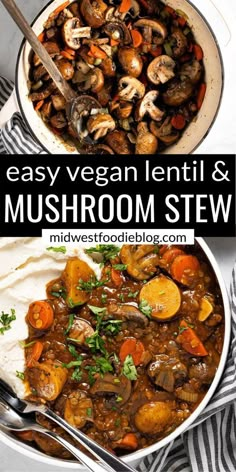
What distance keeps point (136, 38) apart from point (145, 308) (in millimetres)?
669

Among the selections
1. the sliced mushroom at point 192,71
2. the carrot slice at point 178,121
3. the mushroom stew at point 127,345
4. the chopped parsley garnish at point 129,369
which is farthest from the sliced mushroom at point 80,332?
the sliced mushroom at point 192,71

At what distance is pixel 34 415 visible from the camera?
1691 mm

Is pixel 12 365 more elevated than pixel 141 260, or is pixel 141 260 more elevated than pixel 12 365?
pixel 141 260

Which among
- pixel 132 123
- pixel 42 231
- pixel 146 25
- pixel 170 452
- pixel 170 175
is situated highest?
pixel 146 25

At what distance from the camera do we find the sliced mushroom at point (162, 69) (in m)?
1.83

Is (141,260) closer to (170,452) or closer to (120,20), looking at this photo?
(170,452)

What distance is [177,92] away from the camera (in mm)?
1823

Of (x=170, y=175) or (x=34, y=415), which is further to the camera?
(x=170, y=175)

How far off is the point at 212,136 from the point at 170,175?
5.8 inches

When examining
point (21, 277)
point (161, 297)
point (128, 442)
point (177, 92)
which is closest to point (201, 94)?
point (177, 92)

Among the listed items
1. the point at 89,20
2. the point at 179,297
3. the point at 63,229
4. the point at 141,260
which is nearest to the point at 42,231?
the point at 63,229

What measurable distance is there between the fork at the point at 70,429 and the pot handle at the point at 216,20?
3.08 feet

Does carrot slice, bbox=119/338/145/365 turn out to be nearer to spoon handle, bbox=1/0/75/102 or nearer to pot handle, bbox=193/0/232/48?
spoon handle, bbox=1/0/75/102

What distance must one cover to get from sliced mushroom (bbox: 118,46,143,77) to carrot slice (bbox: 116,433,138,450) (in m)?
0.86
